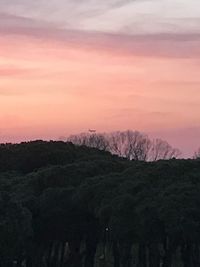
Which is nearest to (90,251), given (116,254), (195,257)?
(116,254)

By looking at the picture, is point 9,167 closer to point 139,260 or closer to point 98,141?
point 139,260

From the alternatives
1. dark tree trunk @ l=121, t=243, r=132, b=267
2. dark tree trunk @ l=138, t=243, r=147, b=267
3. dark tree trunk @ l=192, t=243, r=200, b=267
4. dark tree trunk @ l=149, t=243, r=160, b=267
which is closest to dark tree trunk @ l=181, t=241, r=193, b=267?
dark tree trunk @ l=192, t=243, r=200, b=267

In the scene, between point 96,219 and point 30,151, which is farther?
point 30,151

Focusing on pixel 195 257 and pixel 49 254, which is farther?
pixel 49 254

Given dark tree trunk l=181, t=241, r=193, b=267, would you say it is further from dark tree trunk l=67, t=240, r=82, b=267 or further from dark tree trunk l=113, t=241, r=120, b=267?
dark tree trunk l=67, t=240, r=82, b=267

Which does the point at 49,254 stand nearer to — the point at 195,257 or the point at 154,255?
the point at 154,255

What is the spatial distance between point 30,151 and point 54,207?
55.3ft

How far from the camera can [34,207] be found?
34.0 metres

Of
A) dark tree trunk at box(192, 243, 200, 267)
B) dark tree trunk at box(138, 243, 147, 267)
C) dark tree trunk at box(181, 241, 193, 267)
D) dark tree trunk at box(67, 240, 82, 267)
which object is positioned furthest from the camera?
dark tree trunk at box(67, 240, 82, 267)

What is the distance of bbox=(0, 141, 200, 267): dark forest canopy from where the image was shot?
1169 inches

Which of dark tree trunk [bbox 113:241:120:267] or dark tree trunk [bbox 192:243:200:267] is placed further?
dark tree trunk [bbox 113:241:120:267]

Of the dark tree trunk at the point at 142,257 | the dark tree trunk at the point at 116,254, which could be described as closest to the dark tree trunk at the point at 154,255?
the dark tree trunk at the point at 142,257

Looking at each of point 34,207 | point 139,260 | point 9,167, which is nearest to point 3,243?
point 34,207

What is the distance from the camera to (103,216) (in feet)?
103
